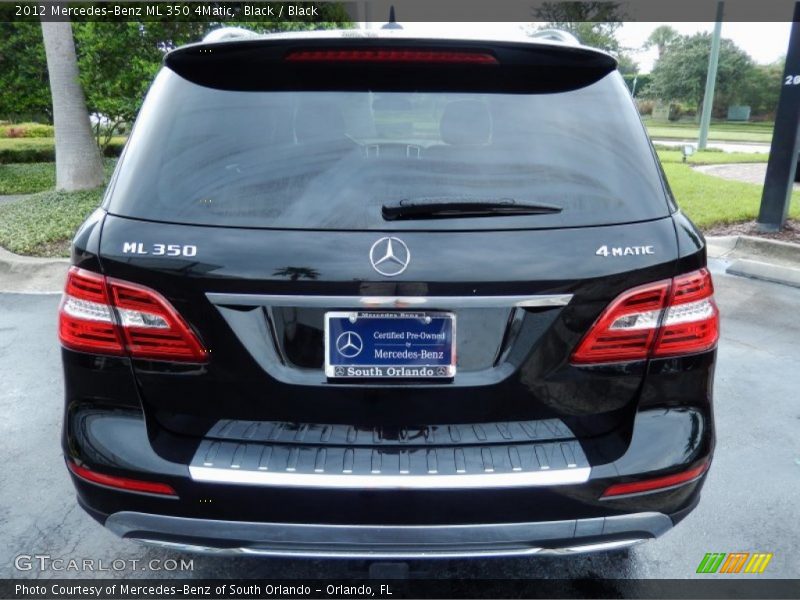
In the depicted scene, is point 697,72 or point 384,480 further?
point 697,72

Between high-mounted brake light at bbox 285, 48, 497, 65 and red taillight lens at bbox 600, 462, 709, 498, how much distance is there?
4.22 ft

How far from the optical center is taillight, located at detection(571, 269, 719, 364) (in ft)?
5.88

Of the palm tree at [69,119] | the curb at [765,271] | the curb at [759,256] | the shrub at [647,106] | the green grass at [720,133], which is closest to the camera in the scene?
the curb at [765,271]

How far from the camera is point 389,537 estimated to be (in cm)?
177

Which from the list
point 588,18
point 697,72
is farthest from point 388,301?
point 697,72

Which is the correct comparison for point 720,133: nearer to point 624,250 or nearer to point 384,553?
point 624,250

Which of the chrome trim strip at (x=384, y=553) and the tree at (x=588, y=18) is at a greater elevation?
the tree at (x=588, y=18)

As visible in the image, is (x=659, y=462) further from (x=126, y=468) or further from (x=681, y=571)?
(x=126, y=468)

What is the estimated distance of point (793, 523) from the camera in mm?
2883

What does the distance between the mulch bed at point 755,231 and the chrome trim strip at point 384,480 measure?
6.82 m

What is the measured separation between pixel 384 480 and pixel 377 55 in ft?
3.94

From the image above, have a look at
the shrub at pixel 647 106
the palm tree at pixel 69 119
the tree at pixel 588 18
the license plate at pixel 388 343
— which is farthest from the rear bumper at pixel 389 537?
the shrub at pixel 647 106

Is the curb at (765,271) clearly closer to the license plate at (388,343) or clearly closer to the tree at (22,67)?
the license plate at (388,343)

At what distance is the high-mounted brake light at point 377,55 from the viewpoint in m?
1.95
